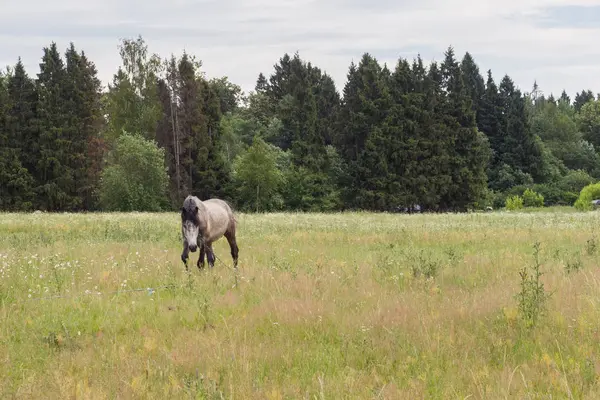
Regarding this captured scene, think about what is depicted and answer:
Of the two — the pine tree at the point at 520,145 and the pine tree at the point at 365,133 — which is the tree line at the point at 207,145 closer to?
the pine tree at the point at 365,133

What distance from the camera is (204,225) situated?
1351cm

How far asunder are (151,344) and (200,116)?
182 ft

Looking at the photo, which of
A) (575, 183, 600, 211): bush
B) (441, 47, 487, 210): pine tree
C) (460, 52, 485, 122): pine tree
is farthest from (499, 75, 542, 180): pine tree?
(575, 183, 600, 211): bush

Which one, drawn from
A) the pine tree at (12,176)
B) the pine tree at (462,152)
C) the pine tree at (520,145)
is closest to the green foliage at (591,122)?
the pine tree at (520,145)

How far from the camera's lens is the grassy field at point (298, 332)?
5.70 meters

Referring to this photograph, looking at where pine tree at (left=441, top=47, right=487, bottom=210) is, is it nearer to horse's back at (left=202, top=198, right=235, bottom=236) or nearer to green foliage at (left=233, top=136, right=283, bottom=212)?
green foliage at (left=233, top=136, right=283, bottom=212)

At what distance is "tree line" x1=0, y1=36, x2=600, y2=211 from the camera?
56125mm

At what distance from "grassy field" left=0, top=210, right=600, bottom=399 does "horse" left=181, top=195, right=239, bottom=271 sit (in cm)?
59

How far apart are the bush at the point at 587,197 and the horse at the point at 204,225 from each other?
46.5 m

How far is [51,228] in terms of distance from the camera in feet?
82.8

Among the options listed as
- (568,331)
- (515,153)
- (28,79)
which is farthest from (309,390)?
(515,153)

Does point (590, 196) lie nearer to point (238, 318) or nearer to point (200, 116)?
point (200, 116)

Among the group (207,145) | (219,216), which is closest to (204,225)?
(219,216)

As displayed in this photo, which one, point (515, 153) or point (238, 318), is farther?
point (515, 153)
